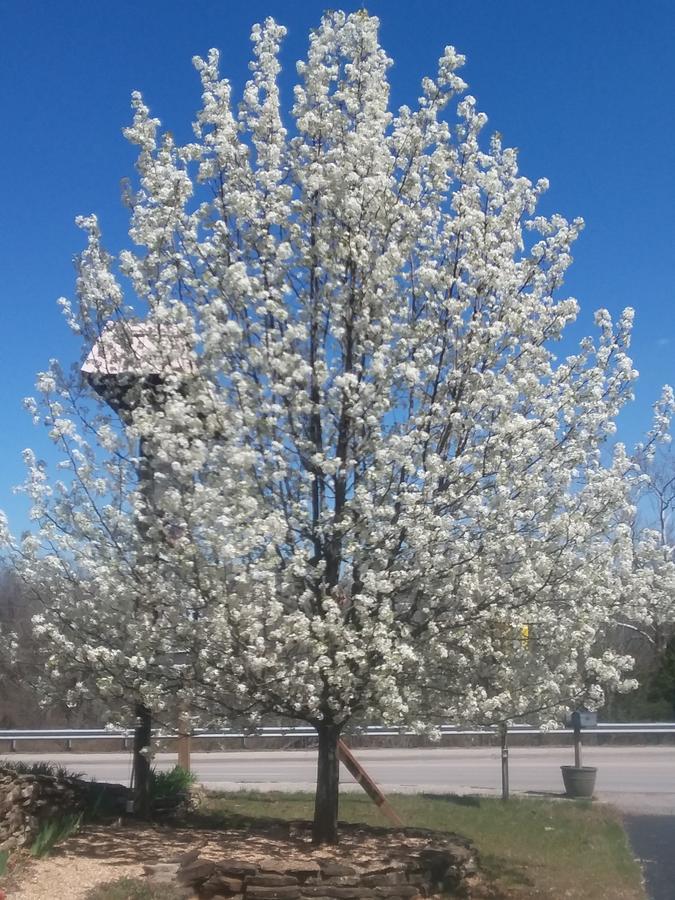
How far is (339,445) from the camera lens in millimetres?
8781

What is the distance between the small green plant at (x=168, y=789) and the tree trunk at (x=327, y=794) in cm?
279

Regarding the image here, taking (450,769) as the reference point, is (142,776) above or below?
above

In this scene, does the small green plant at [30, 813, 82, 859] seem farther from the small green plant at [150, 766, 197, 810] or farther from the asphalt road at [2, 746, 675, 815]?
the asphalt road at [2, 746, 675, 815]

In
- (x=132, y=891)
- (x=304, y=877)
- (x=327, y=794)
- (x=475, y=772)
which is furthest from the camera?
(x=475, y=772)

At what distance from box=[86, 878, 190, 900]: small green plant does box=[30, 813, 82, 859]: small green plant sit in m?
1.04

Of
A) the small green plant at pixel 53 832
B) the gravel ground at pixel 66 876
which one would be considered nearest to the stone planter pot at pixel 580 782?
the small green plant at pixel 53 832

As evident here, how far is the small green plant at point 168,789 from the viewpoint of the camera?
11680 mm

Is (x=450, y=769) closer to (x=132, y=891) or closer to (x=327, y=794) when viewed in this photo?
(x=327, y=794)

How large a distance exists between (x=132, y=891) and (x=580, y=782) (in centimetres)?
1095

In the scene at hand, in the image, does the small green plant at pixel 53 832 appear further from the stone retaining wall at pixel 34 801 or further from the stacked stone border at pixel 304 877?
the stacked stone border at pixel 304 877

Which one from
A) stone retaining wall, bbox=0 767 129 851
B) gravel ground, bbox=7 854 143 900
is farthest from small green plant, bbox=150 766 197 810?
gravel ground, bbox=7 854 143 900

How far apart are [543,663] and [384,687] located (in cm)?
169

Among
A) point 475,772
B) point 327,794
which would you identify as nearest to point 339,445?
point 327,794

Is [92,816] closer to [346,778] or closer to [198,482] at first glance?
[198,482]
